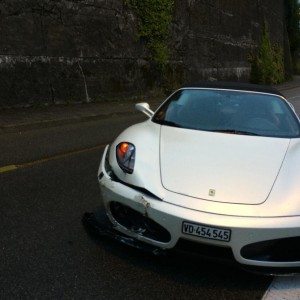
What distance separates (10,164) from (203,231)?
3.95 m

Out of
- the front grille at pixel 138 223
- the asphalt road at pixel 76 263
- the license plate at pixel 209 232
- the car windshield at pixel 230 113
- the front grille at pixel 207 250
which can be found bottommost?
the asphalt road at pixel 76 263

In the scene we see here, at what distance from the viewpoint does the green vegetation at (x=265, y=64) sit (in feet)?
88.3

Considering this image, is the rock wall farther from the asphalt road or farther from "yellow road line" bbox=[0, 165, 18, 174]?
the asphalt road

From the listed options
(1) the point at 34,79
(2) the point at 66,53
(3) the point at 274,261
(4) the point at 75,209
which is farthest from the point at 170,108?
(2) the point at 66,53

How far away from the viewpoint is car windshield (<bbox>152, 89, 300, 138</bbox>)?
168 inches

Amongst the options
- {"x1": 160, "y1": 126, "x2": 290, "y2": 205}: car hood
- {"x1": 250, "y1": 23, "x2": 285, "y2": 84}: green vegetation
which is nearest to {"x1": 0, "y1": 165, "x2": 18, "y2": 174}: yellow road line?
{"x1": 160, "y1": 126, "x2": 290, "y2": 205}: car hood

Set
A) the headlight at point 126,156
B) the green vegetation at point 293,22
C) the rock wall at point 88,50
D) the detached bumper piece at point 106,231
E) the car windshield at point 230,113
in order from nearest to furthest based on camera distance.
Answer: the detached bumper piece at point 106,231, the headlight at point 126,156, the car windshield at point 230,113, the rock wall at point 88,50, the green vegetation at point 293,22

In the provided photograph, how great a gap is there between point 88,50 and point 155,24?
3566mm

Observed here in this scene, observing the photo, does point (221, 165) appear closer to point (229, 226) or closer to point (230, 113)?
point (229, 226)

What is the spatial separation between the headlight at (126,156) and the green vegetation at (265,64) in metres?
23.7

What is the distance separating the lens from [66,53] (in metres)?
12.9

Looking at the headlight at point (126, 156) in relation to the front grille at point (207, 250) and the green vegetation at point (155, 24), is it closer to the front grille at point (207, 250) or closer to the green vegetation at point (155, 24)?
the front grille at point (207, 250)

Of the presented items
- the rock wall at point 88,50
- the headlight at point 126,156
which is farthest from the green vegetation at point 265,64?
the headlight at point 126,156

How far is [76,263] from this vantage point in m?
3.45
